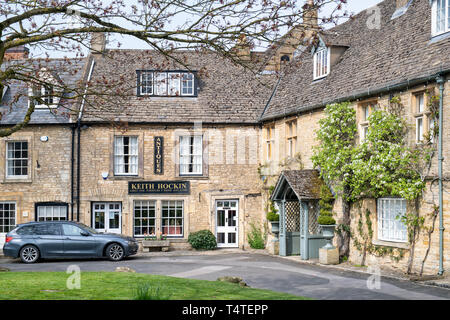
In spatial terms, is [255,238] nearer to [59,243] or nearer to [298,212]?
[298,212]

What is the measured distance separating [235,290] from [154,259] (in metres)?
11.7

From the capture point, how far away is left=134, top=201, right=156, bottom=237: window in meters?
26.7

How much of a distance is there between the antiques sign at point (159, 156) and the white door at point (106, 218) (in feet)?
8.20

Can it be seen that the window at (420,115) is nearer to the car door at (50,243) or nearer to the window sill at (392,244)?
the window sill at (392,244)

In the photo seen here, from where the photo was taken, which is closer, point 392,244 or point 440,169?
point 440,169

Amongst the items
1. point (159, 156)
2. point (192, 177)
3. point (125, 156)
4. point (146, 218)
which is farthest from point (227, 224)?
point (125, 156)

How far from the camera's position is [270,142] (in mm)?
26812

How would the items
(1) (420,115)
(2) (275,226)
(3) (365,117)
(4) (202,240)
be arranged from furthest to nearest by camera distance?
(4) (202,240), (2) (275,226), (3) (365,117), (1) (420,115)

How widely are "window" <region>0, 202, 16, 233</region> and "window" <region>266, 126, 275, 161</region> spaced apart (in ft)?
39.2

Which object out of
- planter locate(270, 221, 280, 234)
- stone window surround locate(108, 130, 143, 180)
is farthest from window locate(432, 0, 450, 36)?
stone window surround locate(108, 130, 143, 180)

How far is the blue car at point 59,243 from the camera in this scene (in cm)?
2172

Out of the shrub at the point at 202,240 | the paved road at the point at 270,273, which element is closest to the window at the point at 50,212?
the paved road at the point at 270,273

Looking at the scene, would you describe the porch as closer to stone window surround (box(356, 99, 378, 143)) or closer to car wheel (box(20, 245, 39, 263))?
stone window surround (box(356, 99, 378, 143))

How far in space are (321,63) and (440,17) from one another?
6.70 metres
